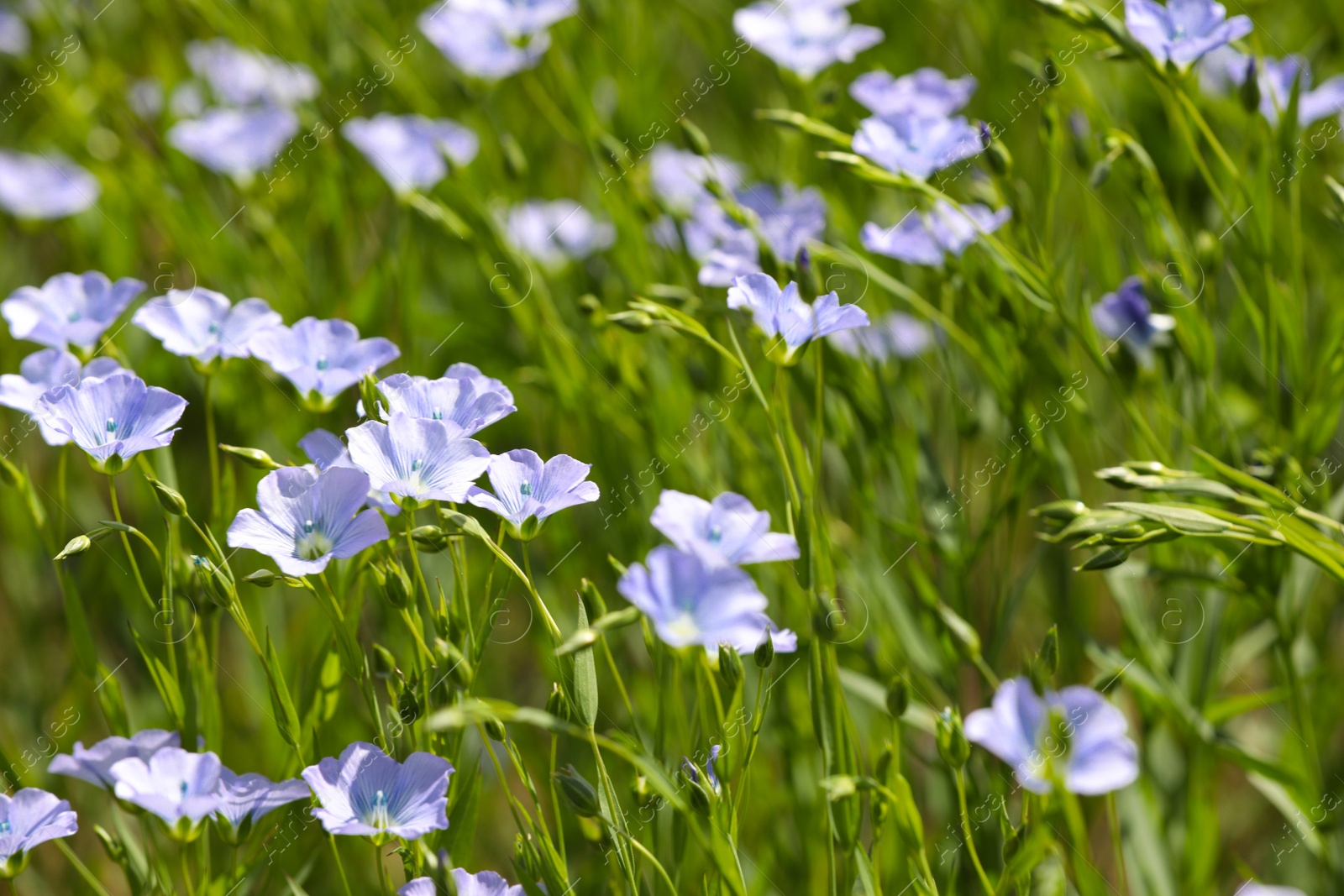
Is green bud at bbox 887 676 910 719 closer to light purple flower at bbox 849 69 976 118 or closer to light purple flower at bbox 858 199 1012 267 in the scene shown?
light purple flower at bbox 858 199 1012 267

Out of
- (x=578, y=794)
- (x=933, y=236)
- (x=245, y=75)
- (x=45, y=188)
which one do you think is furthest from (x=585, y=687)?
(x=245, y=75)

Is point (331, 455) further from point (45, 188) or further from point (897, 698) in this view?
point (45, 188)

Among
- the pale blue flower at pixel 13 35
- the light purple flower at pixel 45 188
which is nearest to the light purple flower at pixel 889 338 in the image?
the light purple flower at pixel 45 188

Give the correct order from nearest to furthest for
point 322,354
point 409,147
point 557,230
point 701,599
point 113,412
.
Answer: point 701,599, point 113,412, point 322,354, point 409,147, point 557,230

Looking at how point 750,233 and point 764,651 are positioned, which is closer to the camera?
point 764,651

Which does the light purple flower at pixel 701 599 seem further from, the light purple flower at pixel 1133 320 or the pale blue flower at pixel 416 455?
the light purple flower at pixel 1133 320

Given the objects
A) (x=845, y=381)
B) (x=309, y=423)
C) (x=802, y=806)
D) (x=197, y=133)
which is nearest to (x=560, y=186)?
(x=197, y=133)
